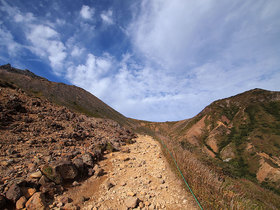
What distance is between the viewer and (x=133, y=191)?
3982 mm

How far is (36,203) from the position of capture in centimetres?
293

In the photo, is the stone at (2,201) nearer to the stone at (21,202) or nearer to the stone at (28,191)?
the stone at (21,202)

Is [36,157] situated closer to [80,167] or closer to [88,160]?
[80,167]

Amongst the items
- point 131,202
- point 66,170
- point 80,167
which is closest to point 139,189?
point 131,202

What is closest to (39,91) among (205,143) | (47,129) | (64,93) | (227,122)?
(64,93)

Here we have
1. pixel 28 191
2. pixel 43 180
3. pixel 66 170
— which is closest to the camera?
pixel 28 191

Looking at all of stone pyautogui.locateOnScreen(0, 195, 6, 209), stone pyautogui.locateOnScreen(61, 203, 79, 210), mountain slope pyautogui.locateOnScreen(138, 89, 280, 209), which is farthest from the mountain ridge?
stone pyautogui.locateOnScreen(0, 195, 6, 209)

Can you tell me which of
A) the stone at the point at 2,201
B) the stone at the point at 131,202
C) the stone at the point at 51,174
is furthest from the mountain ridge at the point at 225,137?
the stone at the point at 2,201

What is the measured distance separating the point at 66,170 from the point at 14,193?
1.33 meters

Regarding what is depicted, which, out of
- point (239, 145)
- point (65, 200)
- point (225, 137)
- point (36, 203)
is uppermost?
point (36, 203)

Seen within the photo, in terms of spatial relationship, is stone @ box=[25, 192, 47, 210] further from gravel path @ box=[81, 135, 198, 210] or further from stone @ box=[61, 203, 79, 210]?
gravel path @ box=[81, 135, 198, 210]

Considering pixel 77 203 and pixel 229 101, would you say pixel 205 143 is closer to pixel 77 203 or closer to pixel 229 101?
pixel 229 101

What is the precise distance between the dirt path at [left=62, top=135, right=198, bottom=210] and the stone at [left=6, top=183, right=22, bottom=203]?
1.14m

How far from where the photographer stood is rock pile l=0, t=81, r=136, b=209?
123 inches
